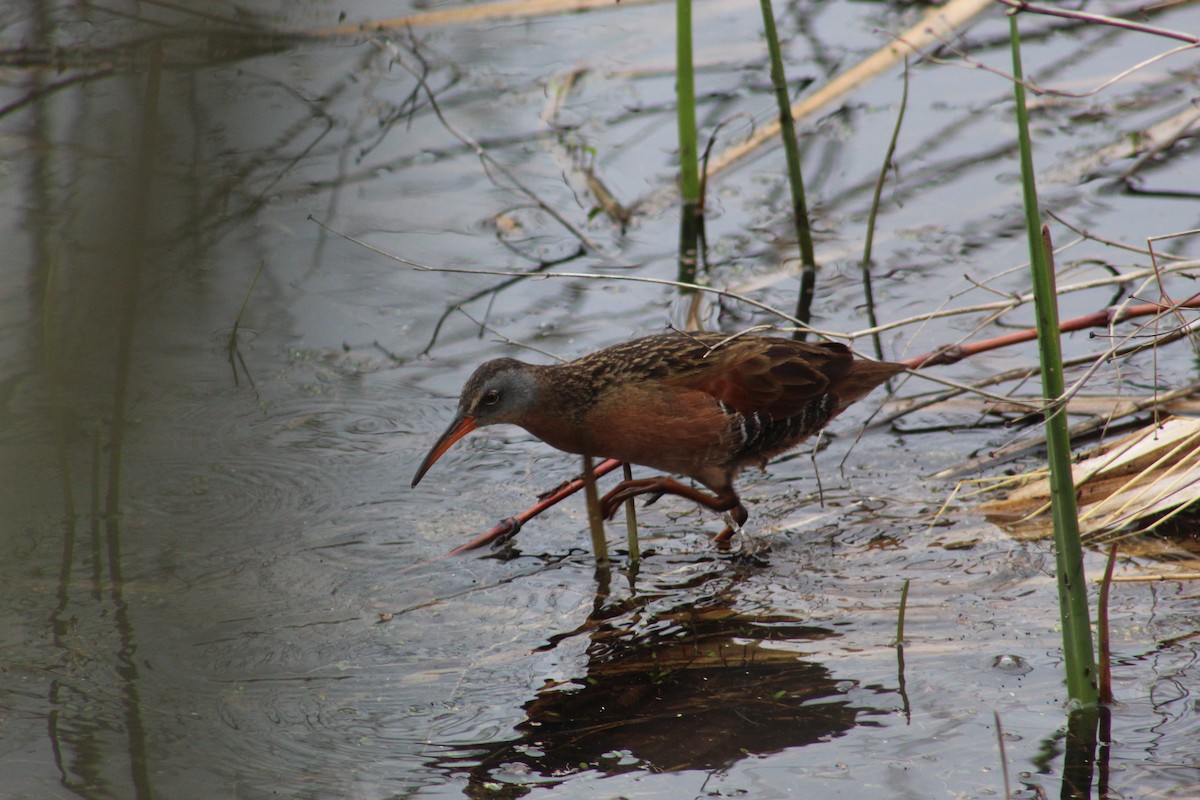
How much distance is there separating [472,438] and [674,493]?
1.03 meters

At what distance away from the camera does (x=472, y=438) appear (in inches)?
185

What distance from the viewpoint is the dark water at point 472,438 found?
0.89 meters

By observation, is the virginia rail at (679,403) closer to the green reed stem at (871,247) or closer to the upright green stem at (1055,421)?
the green reed stem at (871,247)

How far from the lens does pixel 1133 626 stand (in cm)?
330

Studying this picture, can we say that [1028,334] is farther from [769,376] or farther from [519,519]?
[519,519]

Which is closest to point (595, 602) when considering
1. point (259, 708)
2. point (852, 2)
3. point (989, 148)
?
point (259, 708)

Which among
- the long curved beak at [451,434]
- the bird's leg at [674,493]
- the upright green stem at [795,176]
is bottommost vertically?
the bird's leg at [674,493]

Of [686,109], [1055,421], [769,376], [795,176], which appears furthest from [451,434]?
[686,109]

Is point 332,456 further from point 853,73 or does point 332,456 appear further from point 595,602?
point 853,73

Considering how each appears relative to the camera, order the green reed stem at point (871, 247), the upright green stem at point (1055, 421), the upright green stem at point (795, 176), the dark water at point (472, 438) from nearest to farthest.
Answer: the dark water at point (472, 438) → the upright green stem at point (1055, 421) → the upright green stem at point (795, 176) → the green reed stem at point (871, 247)

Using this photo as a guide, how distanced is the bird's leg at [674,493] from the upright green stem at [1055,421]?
4.91ft

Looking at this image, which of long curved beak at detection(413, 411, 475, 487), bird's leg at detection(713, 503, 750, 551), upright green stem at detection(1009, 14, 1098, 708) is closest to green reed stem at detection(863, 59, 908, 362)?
bird's leg at detection(713, 503, 750, 551)

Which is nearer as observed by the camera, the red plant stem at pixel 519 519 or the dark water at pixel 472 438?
the dark water at pixel 472 438

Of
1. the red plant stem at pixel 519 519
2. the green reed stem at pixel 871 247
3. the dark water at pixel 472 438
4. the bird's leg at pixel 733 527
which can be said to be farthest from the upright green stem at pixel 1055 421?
the green reed stem at pixel 871 247
